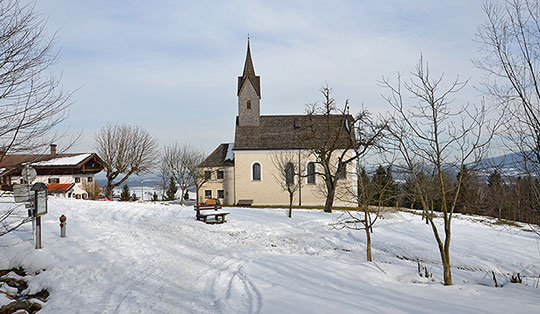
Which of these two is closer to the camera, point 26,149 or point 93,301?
point 26,149

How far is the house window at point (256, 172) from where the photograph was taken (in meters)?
33.0

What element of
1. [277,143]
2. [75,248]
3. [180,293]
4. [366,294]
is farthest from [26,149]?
[277,143]

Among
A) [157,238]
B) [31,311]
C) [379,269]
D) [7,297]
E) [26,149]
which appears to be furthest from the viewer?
[157,238]

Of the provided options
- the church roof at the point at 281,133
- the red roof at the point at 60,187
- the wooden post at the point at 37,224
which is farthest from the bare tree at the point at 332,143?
the red roof at the point at 60,187

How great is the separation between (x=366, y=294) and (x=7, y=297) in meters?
6.89

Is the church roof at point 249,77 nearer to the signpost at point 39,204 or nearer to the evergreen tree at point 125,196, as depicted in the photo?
the evergreen tree at point 125,196

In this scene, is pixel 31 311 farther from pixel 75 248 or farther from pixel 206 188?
pixel 206 188

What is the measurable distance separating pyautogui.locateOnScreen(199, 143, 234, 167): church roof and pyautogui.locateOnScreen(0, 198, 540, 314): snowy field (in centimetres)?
1757

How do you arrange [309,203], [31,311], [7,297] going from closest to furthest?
[31,311], [7,297], [309,203]

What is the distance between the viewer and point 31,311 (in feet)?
19.7

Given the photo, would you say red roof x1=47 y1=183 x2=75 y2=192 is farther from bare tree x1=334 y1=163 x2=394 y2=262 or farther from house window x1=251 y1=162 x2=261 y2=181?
bare tree x1=334 y1=163 x2=394 y2=262

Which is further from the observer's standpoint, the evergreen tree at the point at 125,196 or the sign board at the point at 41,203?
the evergreen tree at the point at 125,196

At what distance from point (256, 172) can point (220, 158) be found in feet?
14.0

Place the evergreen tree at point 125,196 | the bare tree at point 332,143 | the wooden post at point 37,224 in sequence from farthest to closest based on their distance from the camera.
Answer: the evergreen tree at point 125,196, the bare tree at point 332,143, the wooden post at point 37,224
